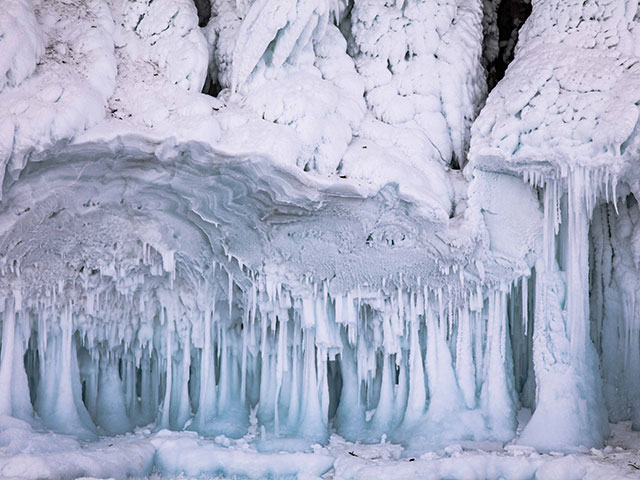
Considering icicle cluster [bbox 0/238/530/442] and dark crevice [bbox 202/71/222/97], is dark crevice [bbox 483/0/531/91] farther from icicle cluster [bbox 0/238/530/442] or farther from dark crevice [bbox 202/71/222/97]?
dark crevice [bbox 202/71/222/97]

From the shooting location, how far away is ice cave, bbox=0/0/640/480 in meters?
10.3

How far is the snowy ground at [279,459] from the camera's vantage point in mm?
9008

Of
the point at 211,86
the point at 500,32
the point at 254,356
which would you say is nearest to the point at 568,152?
the point at 500,32

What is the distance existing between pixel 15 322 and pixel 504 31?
36.0 ft

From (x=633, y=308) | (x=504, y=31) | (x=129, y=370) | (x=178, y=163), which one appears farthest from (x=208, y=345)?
(x=504, y=31)

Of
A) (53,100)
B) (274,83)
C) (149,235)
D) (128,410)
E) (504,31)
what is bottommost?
(128,410)

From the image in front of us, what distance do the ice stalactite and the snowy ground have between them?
45 centimetres

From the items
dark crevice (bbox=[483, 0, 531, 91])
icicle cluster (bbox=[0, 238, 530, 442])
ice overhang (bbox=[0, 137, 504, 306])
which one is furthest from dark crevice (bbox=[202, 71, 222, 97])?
dark crevice (bbox=[483, 0, 531, 91])

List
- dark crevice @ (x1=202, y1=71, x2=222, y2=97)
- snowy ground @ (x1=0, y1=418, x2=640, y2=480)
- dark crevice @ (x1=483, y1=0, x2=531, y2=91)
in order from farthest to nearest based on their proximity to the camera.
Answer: dark crevice @ (x1=483, y1=0, x2=531, y2=91), dark crevice @ (x1=202, y1=71, x2=222, y2=97), snowy ground @ (x1=0, y1=418, x2=640, y2=480)

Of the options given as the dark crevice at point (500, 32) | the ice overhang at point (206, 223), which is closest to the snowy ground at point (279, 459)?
the ice overhang at point (206, 223)

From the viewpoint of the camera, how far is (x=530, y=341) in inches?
503

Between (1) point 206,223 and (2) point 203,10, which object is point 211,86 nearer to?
(2) point 203,10

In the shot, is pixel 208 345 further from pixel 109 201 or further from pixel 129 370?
pixel 109 201

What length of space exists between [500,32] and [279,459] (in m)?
9.71
